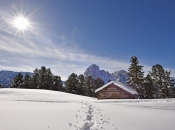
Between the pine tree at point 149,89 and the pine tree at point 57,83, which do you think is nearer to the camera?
the pine tree at point 149,89

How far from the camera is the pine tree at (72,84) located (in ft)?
176

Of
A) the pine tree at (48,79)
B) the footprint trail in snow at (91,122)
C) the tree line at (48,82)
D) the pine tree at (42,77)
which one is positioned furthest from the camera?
the pine tree at (48,79)

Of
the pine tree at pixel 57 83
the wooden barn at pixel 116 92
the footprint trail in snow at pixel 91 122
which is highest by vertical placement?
the pine tree at pixel 57 83

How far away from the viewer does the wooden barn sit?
108 feet

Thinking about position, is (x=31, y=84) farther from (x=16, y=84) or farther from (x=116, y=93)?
(x=116, y=93)

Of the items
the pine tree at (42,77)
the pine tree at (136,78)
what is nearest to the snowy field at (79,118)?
the pine tree at (136,78)

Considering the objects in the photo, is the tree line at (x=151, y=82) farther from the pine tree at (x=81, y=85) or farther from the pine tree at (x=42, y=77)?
the pine tree at (x=42, y=77)

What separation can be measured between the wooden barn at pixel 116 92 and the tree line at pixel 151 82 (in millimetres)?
8644

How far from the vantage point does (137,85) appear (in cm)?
4209

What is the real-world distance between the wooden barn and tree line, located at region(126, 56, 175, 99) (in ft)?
28.4

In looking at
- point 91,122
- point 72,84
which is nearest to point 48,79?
point 72,84

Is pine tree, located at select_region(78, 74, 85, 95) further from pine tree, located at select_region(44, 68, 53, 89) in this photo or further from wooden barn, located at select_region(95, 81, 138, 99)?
wooden barn, located at select_region(95, 81, 138, 99)

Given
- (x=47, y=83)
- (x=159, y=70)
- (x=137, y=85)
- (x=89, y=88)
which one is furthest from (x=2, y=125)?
(x=89, y=88)

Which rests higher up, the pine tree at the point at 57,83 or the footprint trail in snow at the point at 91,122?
the pine tree at the point at 57,83
